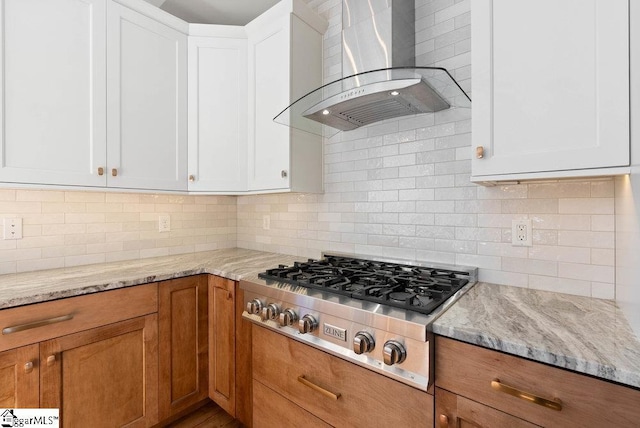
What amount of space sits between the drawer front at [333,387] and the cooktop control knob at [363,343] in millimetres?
125

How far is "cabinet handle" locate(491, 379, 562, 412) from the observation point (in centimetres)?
75

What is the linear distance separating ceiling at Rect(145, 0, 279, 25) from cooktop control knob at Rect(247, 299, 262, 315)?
2132mm

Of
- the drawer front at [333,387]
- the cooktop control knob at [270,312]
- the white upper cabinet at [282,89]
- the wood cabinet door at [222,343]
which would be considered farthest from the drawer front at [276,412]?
the white upper cabinet at [282,89]

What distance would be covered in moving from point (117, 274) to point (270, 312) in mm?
966

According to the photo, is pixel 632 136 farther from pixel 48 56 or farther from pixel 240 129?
pixel 48 56

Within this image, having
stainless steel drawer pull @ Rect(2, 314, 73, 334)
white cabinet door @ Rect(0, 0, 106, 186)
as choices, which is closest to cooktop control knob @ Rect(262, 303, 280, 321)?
stainless steel drawer pull @ Rect(2, 314, 73, 334)

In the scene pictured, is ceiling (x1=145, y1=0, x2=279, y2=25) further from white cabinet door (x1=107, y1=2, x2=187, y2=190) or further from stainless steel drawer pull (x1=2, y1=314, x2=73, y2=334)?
stainless steel drawer pull (x1=2, y1=314, x2=73, y2=334)

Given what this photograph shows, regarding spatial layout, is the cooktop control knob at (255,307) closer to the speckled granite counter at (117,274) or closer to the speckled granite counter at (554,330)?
the speckled granite counter at (117,274)

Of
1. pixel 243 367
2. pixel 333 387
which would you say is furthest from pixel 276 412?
pixel 333 387

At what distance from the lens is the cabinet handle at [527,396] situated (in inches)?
29.7

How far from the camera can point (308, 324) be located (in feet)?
3.84

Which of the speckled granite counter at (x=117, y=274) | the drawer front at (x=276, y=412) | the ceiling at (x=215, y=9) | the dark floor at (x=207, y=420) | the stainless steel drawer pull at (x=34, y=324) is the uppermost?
the ceiling at (x=215, y=9)

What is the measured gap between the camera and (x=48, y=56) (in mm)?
1507

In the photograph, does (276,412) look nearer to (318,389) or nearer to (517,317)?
(318,389)
